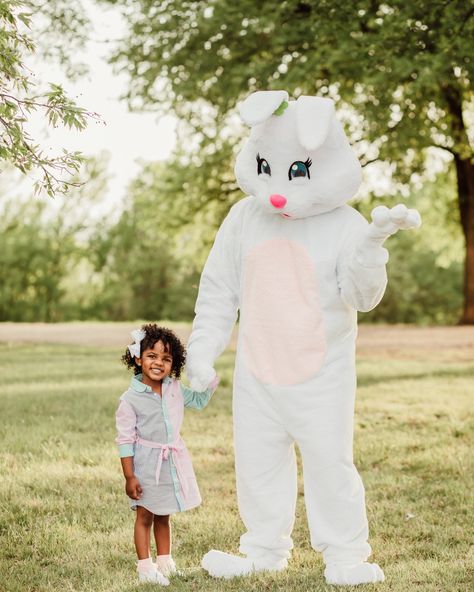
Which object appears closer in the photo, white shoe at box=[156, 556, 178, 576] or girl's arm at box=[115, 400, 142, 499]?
girl's arm at box=[115, 400, 142, 499]

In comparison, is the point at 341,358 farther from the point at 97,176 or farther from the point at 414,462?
the point at 97,176

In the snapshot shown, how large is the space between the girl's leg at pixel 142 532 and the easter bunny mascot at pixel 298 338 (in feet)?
1.09

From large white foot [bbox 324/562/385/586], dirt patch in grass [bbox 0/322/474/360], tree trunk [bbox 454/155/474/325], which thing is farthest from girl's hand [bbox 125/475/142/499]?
tree trunk [bbox 454/155/474/325]

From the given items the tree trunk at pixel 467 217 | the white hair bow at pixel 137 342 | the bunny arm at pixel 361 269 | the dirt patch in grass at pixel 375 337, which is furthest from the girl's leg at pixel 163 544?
the tree trunk at pixel 467 217

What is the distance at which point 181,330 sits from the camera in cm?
1686

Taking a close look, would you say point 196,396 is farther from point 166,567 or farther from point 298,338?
point 166,567

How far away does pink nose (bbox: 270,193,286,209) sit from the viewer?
11.8 ft

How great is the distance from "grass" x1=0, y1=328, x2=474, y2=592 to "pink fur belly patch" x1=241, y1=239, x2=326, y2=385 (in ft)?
2.96

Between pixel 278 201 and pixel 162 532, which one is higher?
pixel 278 201

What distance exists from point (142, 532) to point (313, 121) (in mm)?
1850

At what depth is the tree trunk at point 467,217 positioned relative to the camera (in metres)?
15.9

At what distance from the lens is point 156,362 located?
3.66 metres

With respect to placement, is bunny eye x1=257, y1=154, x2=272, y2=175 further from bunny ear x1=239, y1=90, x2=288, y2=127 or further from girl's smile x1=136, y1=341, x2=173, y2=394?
girl's smile x1=136, y1=341, x2=173, y2=394

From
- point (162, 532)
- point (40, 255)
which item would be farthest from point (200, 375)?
point (40, 255)
